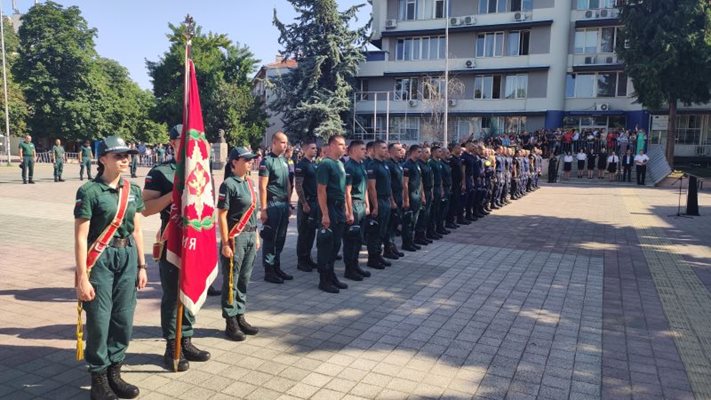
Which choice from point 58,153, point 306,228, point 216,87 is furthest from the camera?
point 216,87

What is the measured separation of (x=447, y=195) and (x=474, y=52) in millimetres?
31952

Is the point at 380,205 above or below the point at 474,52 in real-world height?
below

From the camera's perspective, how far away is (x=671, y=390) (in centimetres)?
423


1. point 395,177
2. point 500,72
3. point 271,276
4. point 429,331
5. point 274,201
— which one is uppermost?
point 500,72

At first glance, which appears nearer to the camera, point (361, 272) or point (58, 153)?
point (361, 272)

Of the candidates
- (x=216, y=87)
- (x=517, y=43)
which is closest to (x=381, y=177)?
(x=517, y=43)

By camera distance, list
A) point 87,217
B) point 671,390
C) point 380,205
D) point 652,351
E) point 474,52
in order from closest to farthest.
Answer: point 87,217, point 671,390, point 652,351, point 380,205, point 474,52

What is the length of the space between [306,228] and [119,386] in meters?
4.39

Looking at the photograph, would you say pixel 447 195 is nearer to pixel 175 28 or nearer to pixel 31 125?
pixel 31 125

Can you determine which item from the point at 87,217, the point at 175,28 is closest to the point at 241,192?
the point at 87,217

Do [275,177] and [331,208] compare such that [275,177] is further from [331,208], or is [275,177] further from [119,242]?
[119,242]

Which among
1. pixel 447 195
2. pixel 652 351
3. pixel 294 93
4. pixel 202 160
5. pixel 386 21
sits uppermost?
pixel 386 21

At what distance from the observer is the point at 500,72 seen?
39188mm

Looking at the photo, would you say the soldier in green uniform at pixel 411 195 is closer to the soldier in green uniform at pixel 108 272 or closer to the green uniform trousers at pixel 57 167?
the soldier in green uniform at pixel 108 272
